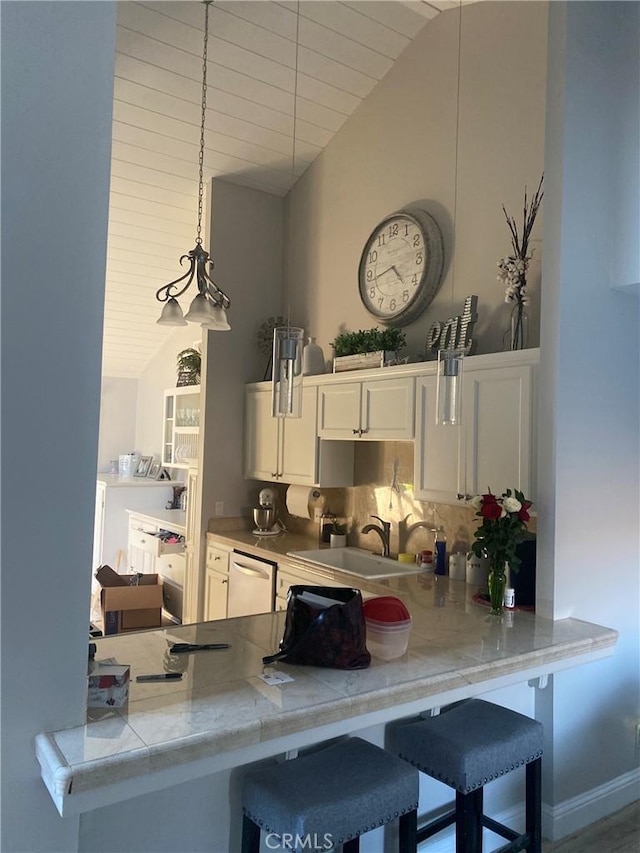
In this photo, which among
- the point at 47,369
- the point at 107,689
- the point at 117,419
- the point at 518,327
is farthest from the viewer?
the point at 117,419

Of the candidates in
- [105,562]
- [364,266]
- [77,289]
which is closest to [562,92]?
[364,266]

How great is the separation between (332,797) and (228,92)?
3.93 m

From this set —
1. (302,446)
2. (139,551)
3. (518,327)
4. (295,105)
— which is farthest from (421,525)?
(139,551)

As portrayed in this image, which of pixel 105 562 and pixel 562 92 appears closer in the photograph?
pixel 562 92

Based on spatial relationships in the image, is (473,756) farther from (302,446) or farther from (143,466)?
(143,466)

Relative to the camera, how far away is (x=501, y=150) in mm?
3373

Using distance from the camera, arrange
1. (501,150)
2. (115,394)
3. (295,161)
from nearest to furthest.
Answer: (501,150)
(295,161)
(115,394)

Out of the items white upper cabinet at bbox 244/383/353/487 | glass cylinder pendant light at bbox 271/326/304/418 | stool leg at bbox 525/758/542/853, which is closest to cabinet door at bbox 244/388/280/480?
white upper cabinet at bbox 244/383/353/487

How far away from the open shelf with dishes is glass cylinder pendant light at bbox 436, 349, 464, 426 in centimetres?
315

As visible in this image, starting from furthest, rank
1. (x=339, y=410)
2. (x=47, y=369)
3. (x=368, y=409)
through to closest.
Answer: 1. (x=339, y=410)
2. (x=368, y=409)
3. (x=47, y=369)

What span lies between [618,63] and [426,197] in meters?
1.29

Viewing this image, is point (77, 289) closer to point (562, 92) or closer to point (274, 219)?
point (562, 92)

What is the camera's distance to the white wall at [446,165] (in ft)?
10.8

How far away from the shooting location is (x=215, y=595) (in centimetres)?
447
